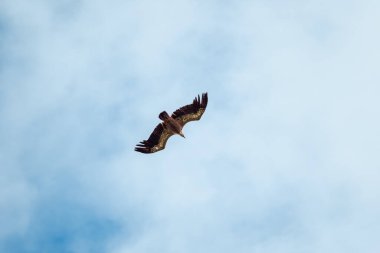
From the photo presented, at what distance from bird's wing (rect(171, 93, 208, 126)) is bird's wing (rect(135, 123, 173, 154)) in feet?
5.39

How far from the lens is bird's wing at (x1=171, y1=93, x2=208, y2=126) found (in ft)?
175

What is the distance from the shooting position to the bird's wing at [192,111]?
2100 inches

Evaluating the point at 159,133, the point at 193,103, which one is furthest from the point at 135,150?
the point at 193,103

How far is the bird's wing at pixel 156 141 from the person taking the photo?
5509cm

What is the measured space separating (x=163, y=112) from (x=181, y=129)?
104 inches

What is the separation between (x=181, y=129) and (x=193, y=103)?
2.59 meters

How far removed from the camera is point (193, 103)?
53.4 metres

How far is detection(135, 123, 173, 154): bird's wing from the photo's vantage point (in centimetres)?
5509

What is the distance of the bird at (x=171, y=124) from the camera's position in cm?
5338

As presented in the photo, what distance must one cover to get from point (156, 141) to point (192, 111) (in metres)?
4.10

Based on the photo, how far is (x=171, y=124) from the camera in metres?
54.2

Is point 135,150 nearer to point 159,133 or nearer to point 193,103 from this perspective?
point 159,133

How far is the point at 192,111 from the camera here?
53.7 metres

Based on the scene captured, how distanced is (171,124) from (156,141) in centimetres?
222
